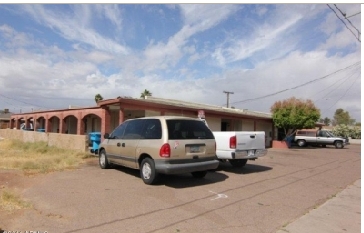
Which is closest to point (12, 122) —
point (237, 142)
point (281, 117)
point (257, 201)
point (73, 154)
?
point (73, 154)

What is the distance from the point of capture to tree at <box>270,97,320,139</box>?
75.5ft

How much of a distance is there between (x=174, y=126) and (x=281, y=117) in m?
19.0

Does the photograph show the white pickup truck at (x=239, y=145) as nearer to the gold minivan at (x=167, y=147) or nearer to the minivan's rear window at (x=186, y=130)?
the gold minivan at (x=167, y=147)

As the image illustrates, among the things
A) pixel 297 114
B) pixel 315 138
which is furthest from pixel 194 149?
pixel 315 138

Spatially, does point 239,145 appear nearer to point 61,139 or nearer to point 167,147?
point 167,147

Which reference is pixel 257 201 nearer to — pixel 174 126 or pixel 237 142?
pixel 174 126

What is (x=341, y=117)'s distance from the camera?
82.4 meters

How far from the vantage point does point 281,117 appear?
24047 millimetres

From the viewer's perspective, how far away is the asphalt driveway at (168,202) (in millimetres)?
4430

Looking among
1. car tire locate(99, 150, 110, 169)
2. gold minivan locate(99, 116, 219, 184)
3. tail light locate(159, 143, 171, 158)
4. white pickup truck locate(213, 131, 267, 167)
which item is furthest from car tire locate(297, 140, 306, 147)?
tail light locate(159, 143, 171, 158)

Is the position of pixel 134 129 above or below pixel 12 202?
above

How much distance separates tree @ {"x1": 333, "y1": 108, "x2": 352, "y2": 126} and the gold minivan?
81.7 m

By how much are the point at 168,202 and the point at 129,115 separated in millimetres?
16311

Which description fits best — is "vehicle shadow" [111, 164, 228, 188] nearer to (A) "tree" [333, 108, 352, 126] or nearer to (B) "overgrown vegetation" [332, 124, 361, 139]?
(B) "overgrown vegetation" [332, 124, 361, 139]
